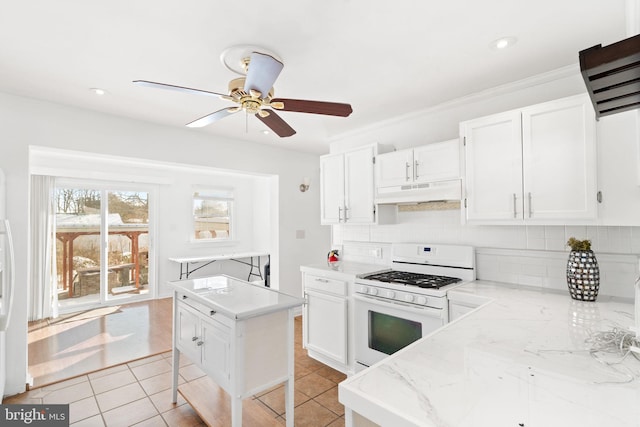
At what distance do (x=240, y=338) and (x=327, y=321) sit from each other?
1.43 metres

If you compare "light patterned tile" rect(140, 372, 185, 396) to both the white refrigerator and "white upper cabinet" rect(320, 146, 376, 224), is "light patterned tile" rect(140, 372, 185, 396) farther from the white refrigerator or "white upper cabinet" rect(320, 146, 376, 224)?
"white upper cabinet" rect(320, 146, 376, 224)

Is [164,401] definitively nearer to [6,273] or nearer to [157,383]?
[157,383]

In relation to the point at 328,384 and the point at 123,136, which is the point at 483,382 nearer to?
the point at 328,384

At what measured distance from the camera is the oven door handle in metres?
2.22

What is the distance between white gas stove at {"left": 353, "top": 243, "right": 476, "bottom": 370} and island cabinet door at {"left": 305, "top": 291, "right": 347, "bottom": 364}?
0.58 feet

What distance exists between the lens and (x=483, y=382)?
0.92 m

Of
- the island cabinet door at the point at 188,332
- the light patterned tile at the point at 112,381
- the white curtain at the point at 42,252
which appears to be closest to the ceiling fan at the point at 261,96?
the island cabinet door at the point at 188,332

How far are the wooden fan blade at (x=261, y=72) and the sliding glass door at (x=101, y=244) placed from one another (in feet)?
15.5

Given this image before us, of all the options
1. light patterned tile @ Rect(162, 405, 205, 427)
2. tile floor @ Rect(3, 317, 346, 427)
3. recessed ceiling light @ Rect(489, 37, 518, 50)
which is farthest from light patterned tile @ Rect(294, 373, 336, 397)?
recessed ceiling light @ Rect(489, 37, 518, 50)

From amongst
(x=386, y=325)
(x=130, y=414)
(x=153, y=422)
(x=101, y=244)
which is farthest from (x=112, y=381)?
(x=101, y=244)

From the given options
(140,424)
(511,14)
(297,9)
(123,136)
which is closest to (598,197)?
(511,14)

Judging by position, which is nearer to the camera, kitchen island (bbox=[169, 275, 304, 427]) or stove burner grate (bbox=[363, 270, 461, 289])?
kitchen island (bbox=[169, 275, 304, 427])

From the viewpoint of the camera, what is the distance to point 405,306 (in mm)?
2402

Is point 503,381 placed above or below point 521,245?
below
